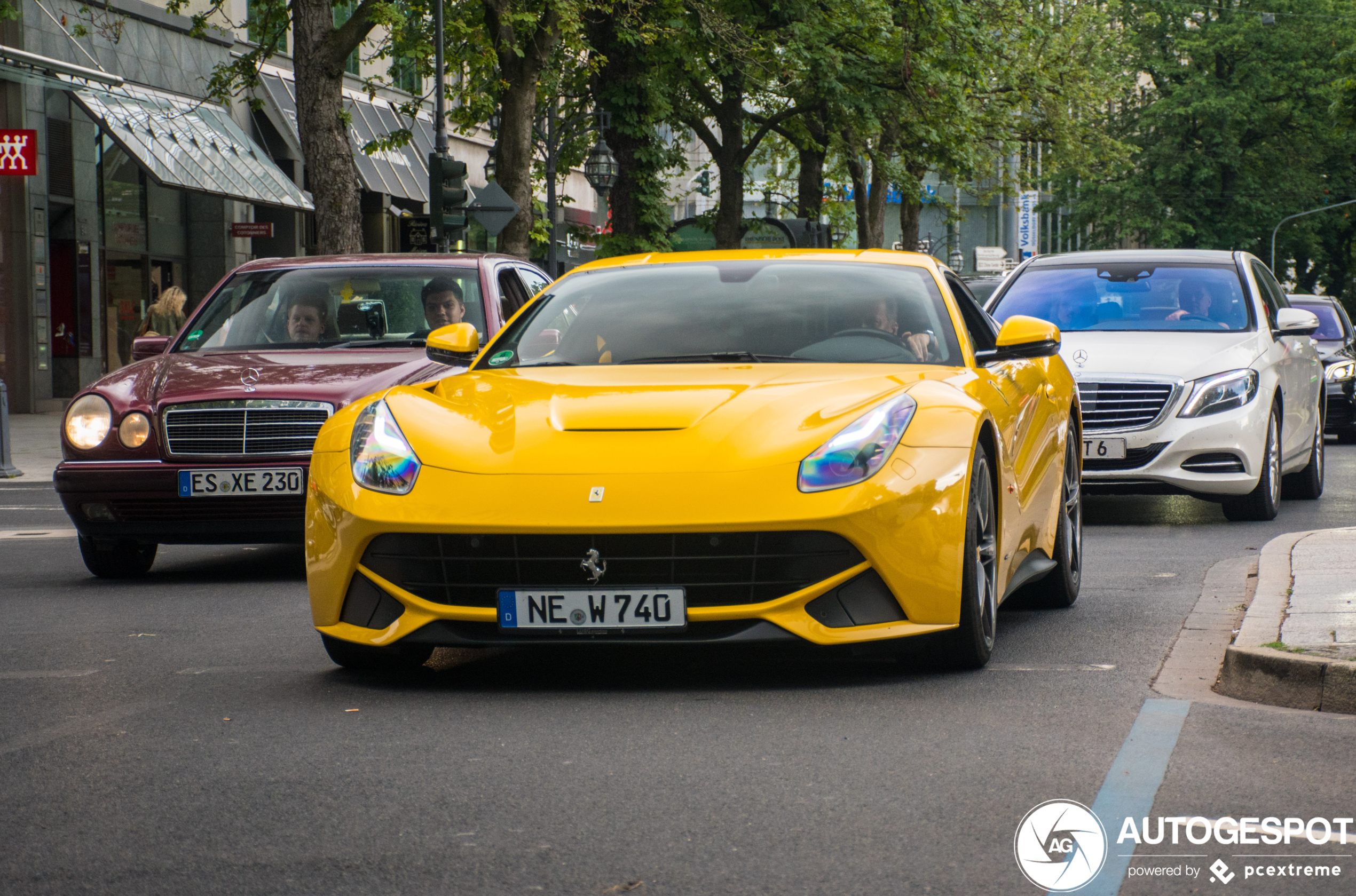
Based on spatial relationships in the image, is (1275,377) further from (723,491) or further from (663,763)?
(663,763)

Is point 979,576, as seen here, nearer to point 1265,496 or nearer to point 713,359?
point 713,359

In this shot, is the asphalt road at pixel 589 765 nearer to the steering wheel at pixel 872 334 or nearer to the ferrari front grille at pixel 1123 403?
the steering wheel at pixel 872 334

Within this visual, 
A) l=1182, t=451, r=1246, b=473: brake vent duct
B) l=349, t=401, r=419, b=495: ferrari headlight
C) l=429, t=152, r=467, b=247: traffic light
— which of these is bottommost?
l=1182, t=451, r=1246, b=473: brake vent duct

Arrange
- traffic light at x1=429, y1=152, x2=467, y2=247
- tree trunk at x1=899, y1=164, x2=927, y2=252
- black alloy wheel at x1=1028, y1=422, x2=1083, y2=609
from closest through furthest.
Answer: black alloy wheel at x1=1028, y1=422, x2=1083, y2=609, traffic light at x1=429, y1=152, x2=467, y2=247, tree trunk at x1=899, y1=164, x2=927, y2=252

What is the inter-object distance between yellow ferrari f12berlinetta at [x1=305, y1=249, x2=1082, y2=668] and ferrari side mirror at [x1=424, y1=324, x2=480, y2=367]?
1.42ft

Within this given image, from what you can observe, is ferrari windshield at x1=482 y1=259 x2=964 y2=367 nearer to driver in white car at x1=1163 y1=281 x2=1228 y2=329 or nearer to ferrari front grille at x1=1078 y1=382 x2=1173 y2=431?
ferrari front grille at x1=1078 y1=382 x2=1173 y2=431

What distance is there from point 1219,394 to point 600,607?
650 centimetres

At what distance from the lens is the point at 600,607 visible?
5195 millimetres

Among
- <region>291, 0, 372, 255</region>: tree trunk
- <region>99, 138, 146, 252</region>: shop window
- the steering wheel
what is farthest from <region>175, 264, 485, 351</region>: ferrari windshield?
<region>99, 138, 146, 252</region>: shop window

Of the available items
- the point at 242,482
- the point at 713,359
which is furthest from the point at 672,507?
the point at 242,482

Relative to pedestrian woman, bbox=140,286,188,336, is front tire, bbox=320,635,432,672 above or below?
below

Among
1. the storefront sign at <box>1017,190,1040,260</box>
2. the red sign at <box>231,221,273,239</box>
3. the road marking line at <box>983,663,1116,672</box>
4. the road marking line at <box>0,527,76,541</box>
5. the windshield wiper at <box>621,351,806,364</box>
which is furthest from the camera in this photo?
the storefront sign at <box>1017,190,1040,260</box>

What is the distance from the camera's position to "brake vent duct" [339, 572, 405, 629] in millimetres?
5457

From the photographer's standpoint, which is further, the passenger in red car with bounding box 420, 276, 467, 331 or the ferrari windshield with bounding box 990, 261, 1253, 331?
the ferrari windshield with bounding box 990, 261, 1253, 331
